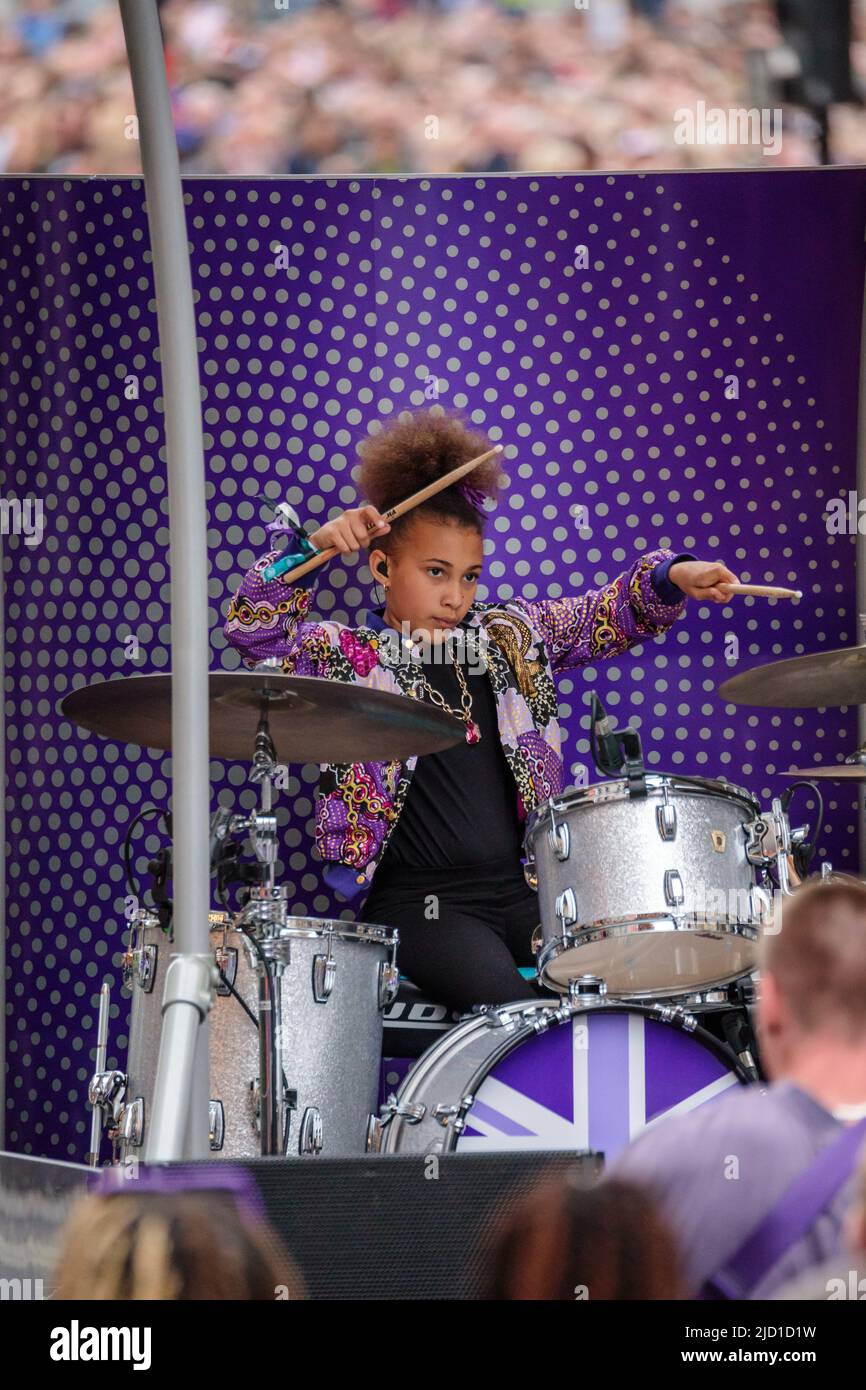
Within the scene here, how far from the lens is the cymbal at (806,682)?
3.54 metres

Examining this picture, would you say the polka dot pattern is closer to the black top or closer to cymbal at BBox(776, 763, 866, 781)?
the black top

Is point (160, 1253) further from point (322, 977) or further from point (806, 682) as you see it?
point (806, 682)

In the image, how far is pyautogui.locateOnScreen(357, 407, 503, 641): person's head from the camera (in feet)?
14.0

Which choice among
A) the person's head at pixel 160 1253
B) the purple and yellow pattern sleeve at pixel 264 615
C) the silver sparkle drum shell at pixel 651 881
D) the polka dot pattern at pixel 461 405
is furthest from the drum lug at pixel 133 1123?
the person's head at pixel 160 1253

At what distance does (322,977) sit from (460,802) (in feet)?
3.09

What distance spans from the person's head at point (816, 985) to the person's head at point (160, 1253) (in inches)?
20.5

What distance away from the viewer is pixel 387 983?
3.50 metres

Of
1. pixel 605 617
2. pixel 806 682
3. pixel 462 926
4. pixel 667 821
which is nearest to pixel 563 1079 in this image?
pixel 667 821

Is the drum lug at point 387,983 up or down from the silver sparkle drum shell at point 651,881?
down

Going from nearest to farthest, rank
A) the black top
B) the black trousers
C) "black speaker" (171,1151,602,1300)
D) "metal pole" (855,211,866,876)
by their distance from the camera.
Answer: "black speaker" (171,1151,602,1300) → the black trousers → the black top → "metal pole" (855,211,866,876)

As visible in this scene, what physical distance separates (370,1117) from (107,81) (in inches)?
83.7

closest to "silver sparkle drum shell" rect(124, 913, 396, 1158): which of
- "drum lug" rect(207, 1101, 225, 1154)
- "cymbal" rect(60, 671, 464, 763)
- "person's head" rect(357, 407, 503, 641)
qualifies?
"drum lug" rect(207, 1101, 225, 1154)

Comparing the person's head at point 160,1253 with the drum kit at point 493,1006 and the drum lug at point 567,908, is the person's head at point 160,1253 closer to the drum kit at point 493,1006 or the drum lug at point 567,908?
the drum kit at point 493,1006

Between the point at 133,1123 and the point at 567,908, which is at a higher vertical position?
the point at 567,908
